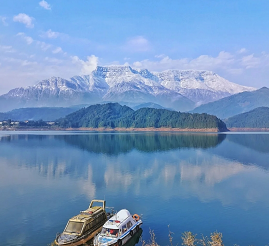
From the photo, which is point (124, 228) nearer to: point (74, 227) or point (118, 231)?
point (118, 231)

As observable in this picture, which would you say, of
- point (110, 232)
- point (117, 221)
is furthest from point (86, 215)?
point (110, 232)

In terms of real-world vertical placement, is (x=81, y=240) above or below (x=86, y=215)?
below

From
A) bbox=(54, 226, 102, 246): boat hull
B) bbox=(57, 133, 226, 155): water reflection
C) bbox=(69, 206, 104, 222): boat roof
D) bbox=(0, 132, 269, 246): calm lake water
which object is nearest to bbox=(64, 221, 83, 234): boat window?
bbox=(69, 206, 104, 222): boat roof

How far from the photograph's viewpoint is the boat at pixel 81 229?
2138 centimetres

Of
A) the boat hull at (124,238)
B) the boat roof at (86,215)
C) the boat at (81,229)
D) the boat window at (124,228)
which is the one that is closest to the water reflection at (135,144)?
the boat roof at (86,215)

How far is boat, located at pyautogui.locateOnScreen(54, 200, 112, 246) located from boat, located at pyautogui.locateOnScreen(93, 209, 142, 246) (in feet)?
3.23

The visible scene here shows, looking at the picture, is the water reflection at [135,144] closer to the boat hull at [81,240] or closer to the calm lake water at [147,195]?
the calm lake water at [147,195]

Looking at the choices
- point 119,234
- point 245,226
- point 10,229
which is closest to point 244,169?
point 245,226

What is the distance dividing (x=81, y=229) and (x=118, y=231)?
2.78 meters

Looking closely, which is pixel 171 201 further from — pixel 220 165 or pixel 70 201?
pixel 220 165

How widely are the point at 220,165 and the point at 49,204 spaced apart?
37.8 m

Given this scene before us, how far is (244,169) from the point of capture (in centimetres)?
5578

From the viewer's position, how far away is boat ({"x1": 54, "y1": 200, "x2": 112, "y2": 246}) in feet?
70.1

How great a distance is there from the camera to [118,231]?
22.3 metres
